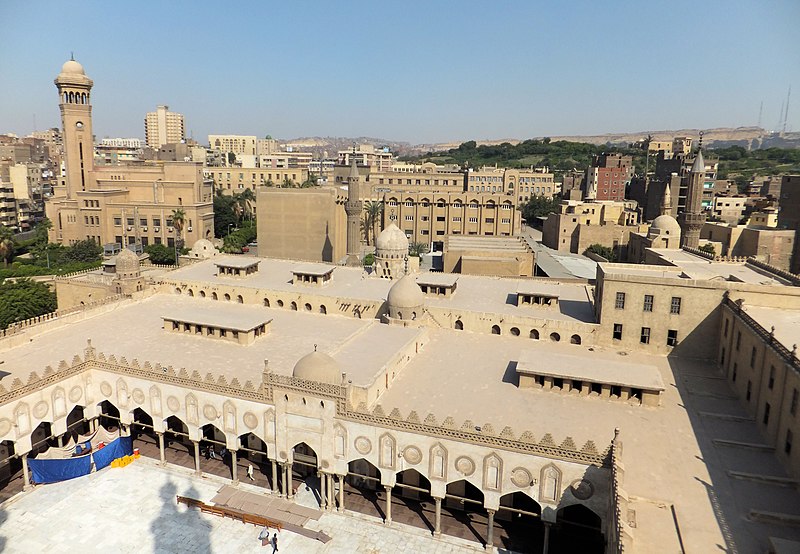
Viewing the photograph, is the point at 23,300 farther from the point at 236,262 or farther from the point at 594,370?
the point at 594,370

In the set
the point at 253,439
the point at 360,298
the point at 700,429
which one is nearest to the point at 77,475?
the point at 253,439

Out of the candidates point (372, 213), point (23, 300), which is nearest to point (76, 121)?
point (23, 300)

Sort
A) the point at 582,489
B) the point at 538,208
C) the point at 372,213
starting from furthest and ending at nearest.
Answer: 1. the point at 538,208
2. the point at 372,213
3. the point at 582,489

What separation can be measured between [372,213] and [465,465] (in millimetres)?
77284

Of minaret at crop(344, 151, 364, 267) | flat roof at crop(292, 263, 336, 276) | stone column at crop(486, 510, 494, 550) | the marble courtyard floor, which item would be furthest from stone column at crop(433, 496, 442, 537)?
minaret at crop(344, 151, 364, 267)

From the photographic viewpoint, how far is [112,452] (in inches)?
1358

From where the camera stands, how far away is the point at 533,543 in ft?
91.4

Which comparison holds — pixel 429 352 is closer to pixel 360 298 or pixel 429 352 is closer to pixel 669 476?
pixel 360 298

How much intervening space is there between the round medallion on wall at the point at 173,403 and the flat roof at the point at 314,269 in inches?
712

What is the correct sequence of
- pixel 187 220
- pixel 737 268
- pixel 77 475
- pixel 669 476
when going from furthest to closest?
pixel 187 220, pixel 737 268, pixel 77 475, pixel 669 476

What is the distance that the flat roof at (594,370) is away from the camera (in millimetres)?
29594

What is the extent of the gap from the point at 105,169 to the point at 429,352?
88.3m

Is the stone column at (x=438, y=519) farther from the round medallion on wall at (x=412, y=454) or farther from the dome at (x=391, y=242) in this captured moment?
the dome at (x=391, y=242)

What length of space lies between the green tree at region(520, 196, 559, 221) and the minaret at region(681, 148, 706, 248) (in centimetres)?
6794
